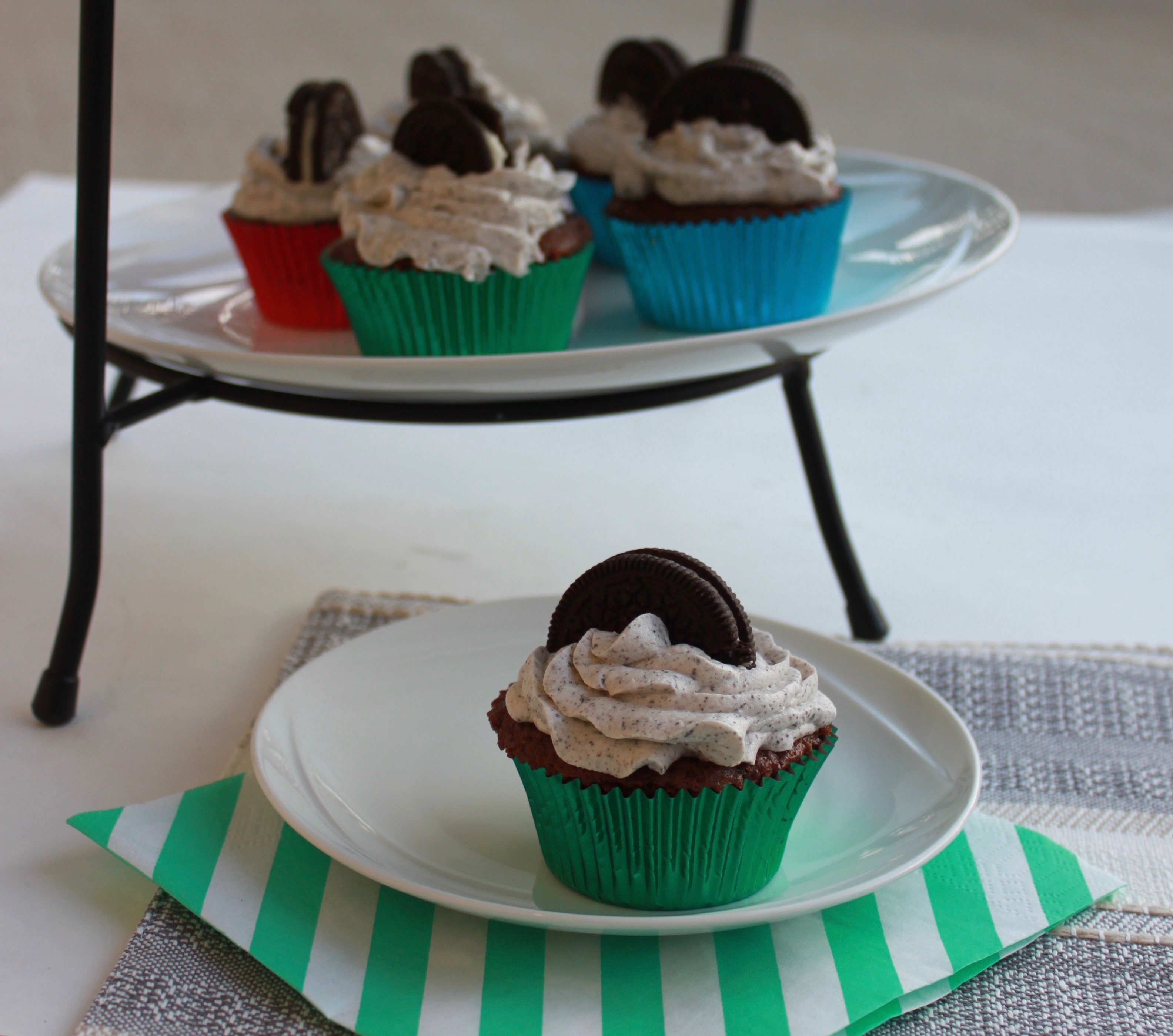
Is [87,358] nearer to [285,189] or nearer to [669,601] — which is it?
[285,189]

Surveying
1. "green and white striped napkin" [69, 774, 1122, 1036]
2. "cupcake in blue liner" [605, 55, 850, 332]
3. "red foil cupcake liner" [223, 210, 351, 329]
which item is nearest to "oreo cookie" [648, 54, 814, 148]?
"cupcake in blue liner" [605, 55, 850, 332]

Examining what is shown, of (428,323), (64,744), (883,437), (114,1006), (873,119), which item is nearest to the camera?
(114,1006)

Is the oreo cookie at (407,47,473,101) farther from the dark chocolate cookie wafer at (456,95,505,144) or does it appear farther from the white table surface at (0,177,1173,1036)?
the white table surface at (0,177,1173,1036)

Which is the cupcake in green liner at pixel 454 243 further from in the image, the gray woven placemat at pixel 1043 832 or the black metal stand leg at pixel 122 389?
the black metal stand leg at pixel 122 389

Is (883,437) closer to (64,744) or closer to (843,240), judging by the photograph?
(843,240)

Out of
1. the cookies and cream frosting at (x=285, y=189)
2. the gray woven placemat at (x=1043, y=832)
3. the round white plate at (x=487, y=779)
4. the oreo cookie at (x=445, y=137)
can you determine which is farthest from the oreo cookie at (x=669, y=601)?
the cookies and cream frosting at (x=285, y=189)

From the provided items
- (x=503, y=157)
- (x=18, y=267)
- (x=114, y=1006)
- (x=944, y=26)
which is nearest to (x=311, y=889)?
(x=114, y=1006)
